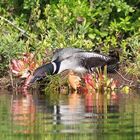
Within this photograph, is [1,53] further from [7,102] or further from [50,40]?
[7,102]

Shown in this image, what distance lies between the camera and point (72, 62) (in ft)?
59.9

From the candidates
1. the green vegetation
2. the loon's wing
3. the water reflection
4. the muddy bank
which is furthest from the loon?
the water reflection

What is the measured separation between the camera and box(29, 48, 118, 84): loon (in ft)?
59.4

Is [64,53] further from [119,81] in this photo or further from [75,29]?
[75,29]

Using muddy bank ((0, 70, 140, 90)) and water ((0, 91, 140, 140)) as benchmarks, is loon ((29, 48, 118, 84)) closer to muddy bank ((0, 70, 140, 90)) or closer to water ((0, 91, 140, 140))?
muddy bank ((0, 70, 140, 90))

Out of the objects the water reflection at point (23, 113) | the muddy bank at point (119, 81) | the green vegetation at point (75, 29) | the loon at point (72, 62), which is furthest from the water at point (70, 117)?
the green vegetation at point (75, 29)

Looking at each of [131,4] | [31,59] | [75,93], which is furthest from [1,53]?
[131,4]

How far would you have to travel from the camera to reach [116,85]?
18234 mm

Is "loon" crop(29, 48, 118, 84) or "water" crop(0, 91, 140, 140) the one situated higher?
"loon" crop(29, 48, 118, 84)

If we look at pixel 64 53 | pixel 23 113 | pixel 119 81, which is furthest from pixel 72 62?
pixel 23 113

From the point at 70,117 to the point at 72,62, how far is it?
243 inches

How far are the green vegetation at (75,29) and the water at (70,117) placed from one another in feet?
9.20

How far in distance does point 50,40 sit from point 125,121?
8.29m

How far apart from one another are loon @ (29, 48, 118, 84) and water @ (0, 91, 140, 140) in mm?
1472
